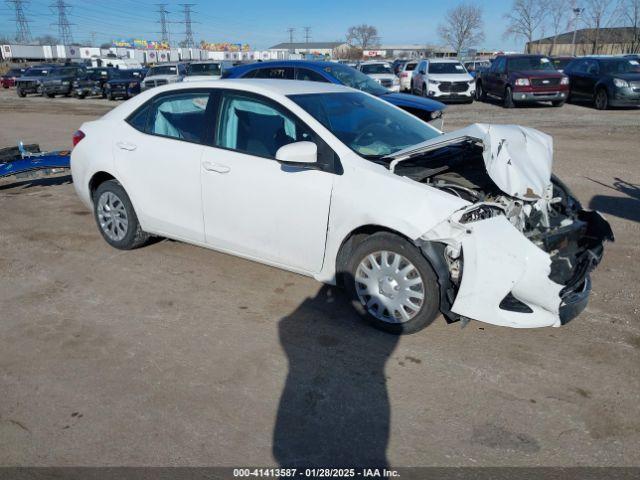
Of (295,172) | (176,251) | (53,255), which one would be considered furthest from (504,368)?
Result: (53,255)

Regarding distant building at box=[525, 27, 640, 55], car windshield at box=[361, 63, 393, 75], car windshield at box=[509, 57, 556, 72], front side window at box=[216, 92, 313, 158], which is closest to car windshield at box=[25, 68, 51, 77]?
A: car windshield at box=[361, 63, 393, 75]

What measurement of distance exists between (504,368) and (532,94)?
17223mm

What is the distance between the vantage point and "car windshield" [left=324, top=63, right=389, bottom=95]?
35.3 ft

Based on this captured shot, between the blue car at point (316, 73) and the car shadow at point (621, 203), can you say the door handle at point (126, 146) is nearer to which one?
the car shadow at point (621, 203)

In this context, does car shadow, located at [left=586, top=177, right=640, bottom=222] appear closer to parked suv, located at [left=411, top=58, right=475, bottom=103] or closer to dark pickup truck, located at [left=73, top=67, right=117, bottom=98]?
parked suv, located at [left=411, top=58, right=475, bottom=103]

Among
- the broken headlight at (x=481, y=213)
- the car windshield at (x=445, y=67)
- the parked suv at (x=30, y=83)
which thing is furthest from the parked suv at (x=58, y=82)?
the broken headlight at (x=481, y=213)

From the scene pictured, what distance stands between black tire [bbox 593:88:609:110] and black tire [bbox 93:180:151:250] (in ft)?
56.6

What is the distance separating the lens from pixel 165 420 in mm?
3078

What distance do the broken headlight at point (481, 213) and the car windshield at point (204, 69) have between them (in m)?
21.3

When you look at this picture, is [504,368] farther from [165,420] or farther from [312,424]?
[165,420]

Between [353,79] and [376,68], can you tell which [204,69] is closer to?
[376,68]

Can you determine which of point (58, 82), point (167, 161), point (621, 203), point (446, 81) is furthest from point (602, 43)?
point (167, 161)

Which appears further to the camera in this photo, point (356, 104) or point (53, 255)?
point (53, 255)

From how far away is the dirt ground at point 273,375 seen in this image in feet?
9.39
